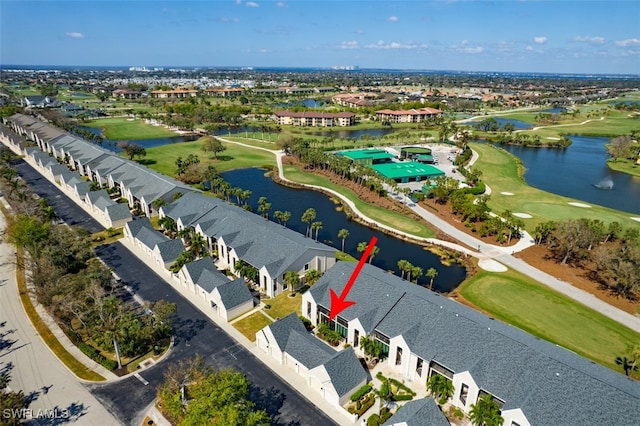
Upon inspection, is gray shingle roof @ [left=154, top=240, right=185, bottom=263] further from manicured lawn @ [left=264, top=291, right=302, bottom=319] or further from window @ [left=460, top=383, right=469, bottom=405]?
window @ [left=460, top=383, right=469, bottom=405]

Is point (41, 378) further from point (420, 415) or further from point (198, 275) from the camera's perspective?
point (420, 415)

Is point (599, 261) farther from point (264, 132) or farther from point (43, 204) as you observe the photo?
point (264, 132)

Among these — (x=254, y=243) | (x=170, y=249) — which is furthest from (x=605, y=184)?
(x=170, y=249)

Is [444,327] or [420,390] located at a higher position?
[444,327]

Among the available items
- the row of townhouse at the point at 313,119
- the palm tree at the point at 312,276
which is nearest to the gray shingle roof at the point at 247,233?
the palm tree at the point at 312,276

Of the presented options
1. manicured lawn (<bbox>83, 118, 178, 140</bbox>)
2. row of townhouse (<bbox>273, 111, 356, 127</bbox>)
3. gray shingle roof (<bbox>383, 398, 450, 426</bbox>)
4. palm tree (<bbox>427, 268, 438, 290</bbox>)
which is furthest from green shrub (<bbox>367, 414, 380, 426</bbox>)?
row of townhouse (<bbox>273, 111, 356, 127</bbox>)

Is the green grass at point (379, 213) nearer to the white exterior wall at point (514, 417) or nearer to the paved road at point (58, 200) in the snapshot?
the white exterior wall at point (514, 417)

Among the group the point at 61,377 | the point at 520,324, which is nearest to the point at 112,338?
the point at 61,377
